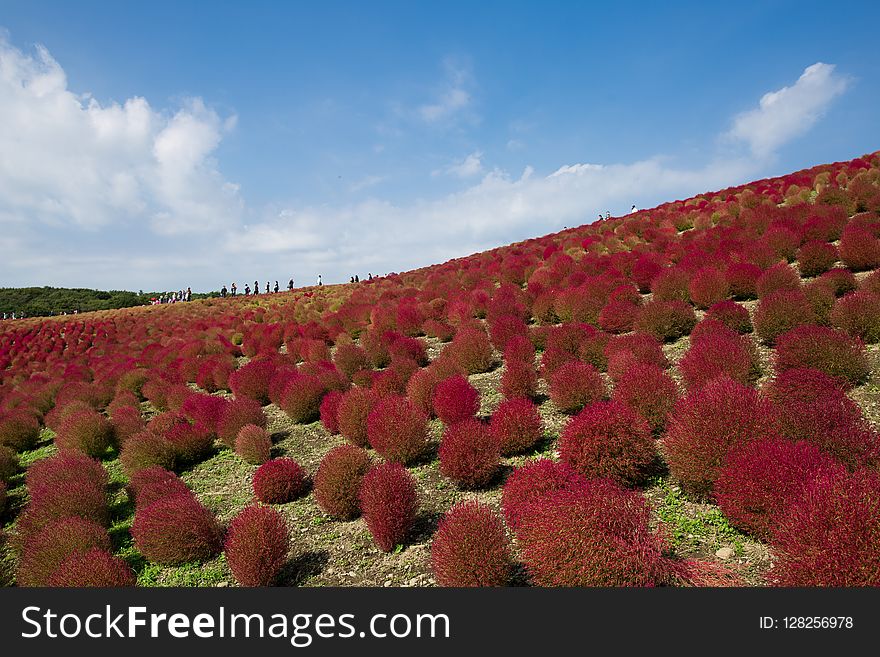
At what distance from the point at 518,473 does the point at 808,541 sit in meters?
2.42

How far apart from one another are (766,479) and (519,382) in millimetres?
4186

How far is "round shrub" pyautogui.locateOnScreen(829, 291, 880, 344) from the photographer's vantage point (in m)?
6.38

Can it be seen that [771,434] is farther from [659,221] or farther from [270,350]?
[659,221]

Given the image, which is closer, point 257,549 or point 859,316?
point 257,549

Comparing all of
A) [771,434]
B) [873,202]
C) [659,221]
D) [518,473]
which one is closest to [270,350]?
[518,473]

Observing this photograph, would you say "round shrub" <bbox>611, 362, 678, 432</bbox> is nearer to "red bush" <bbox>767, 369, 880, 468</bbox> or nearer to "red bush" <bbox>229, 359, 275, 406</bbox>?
"red bush" <bbox>767, 369, 880, 468</bbox>

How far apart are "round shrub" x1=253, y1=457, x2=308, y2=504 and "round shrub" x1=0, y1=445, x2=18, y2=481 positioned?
6538 mm

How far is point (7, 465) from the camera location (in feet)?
30.1

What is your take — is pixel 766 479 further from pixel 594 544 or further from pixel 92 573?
pixel 92 573

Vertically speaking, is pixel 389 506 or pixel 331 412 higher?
pixel 331 412

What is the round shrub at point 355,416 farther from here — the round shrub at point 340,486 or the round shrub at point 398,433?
the round shrub at point 340,486

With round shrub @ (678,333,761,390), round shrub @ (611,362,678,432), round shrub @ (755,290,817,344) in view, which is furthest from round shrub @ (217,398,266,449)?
round shrub @ (755,290,817,344)

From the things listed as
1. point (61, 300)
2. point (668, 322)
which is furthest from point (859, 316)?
point (61, 300)

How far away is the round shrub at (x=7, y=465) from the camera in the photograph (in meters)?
9.00
